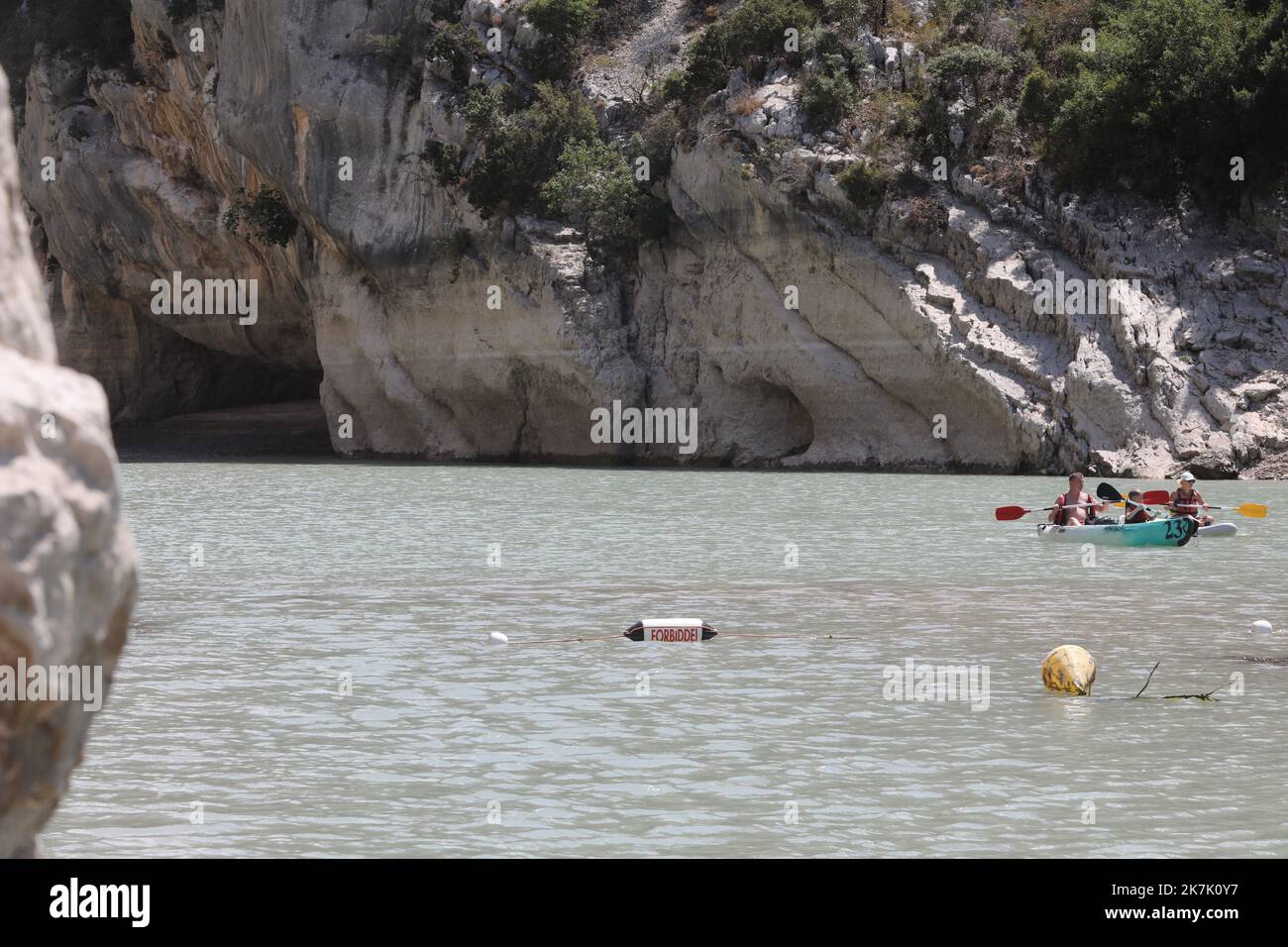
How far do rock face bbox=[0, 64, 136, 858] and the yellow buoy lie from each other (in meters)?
8.22

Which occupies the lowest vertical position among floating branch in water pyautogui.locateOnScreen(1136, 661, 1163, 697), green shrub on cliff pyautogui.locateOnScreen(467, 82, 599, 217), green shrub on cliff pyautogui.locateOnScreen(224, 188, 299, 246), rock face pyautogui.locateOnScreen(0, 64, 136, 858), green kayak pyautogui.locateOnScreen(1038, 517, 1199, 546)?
green kayak pyautogui.locateOnScreen(1038, 517, 1199, 546)

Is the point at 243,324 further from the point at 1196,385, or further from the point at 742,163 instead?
the point at 1196,385

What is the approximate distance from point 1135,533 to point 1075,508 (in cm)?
96

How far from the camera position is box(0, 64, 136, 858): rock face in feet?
10.1

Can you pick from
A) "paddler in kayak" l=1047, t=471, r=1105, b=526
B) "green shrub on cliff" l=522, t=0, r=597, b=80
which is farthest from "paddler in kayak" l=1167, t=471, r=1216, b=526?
"green shrub on cliff" l=522, t=0, r=597, b=80

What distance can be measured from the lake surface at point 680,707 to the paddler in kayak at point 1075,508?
1.21 metres

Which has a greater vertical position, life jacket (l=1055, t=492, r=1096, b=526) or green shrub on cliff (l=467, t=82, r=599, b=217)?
green shrub on cliff (l=467, t=82, r=599, b=217)

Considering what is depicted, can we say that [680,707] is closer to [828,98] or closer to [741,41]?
[828,98]

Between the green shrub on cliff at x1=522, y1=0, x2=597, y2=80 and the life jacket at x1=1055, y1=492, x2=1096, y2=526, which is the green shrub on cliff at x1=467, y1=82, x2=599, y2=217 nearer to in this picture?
the green shrub on cliff at x1=522, y1=0, x2=597, y2=80

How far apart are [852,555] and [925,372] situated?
1907cm

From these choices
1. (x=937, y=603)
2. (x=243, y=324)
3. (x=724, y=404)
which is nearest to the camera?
(x=937, y=603)

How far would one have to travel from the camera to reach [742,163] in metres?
39.9

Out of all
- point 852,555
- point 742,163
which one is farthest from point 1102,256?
point 852,555

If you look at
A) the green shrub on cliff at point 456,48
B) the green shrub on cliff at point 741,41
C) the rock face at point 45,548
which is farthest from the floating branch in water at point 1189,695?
the green shrub on cliff at point 456,48
